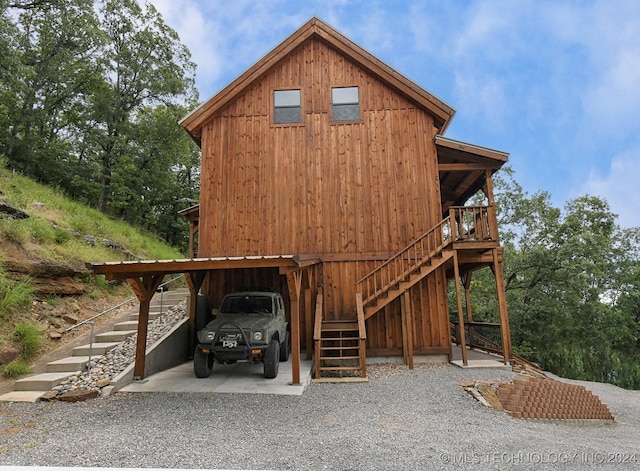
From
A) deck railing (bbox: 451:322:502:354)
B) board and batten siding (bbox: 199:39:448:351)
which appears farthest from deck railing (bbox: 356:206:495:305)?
deck railing (bbox: 451:322:502:354)

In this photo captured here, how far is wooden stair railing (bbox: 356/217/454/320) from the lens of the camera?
9.38 meters

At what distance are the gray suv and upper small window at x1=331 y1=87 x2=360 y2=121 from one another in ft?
20.4

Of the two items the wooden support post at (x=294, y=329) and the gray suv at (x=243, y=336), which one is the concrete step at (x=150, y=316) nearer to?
the gray suv at (x=243, y=336)

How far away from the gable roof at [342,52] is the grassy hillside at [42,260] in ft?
17.0

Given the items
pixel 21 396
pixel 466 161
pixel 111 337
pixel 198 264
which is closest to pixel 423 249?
pixel 466 161

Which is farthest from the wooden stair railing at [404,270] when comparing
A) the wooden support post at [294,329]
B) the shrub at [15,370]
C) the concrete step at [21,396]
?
the shrub at [15,370]

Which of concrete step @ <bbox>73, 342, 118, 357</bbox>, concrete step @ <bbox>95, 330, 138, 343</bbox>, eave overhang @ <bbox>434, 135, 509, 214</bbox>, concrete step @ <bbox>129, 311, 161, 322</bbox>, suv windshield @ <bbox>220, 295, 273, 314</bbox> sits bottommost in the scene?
concrete step @ <bbox>73, 342, 118, 357</bbox>

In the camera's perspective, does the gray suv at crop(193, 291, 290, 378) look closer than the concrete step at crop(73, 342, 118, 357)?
Yes

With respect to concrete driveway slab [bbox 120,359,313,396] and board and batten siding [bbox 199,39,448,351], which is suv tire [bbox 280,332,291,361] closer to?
concrete driveway slab [bbox 120,359,313,396]

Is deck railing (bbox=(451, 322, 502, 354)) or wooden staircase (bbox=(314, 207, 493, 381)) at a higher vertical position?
wooden staircase (bbox=(314, 207, 493, 381))

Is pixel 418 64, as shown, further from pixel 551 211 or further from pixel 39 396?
pixel 39 396

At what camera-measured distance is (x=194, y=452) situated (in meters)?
4.14

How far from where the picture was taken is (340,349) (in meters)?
8.48

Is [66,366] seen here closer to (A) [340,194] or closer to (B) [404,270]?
(A) [340,194]
